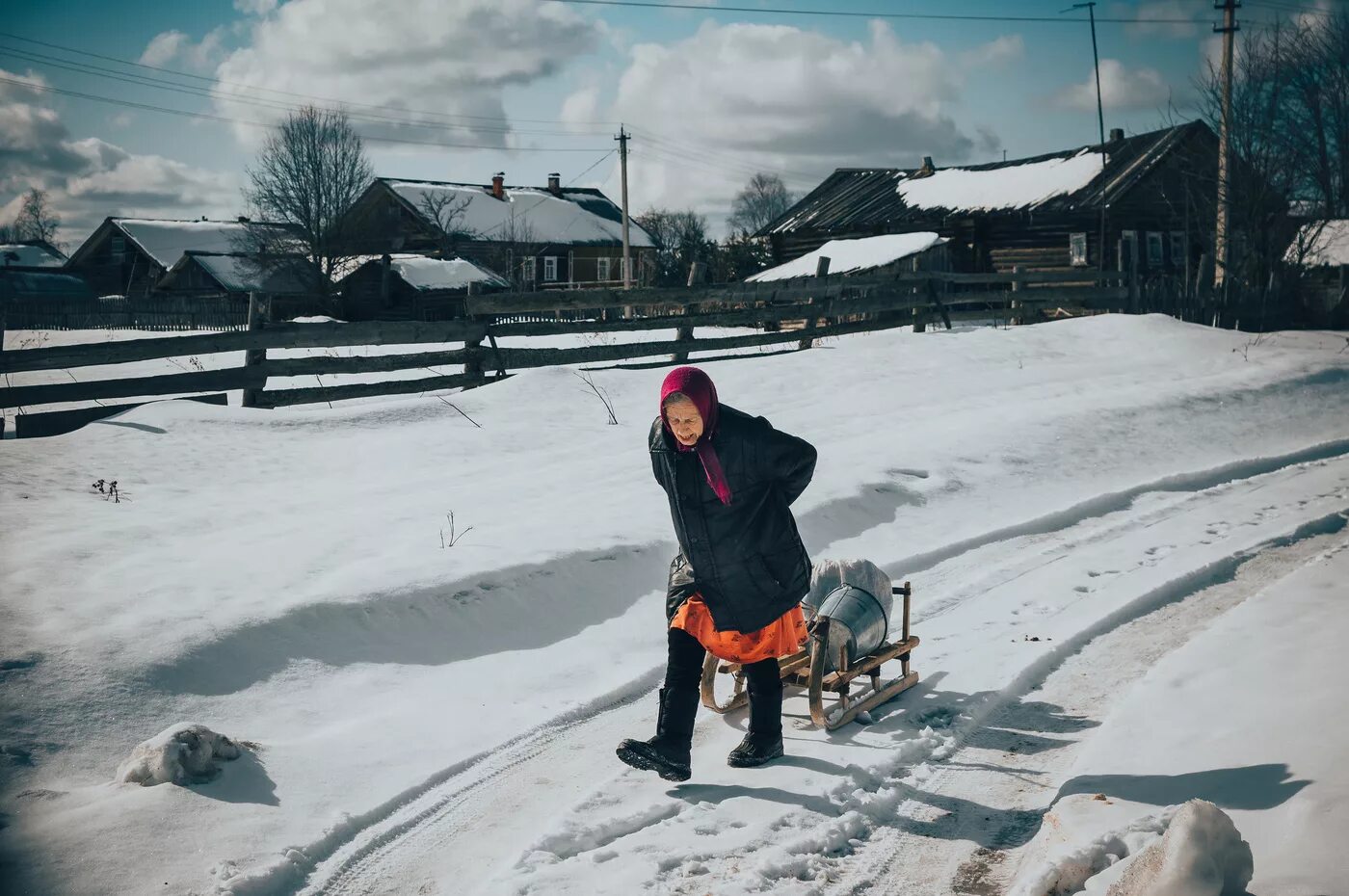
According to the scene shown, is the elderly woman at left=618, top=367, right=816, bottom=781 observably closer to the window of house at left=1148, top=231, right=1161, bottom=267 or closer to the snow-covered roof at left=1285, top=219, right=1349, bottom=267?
the snow-covered roof at left=1285, top=219, right=1349, bottom=267

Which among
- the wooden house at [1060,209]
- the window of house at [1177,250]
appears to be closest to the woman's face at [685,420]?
the wooden house at [1060,209]

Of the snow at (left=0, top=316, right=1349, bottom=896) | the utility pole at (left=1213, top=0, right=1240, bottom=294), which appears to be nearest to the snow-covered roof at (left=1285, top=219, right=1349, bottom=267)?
the utility pole at (left=1213, top=0, right=1240, bottom=294)

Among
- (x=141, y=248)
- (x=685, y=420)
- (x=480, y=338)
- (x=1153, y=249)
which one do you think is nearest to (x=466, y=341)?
(x=480, y=338)

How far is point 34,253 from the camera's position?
5753 cm

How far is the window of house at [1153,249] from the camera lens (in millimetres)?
33781

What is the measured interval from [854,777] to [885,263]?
86.1ft

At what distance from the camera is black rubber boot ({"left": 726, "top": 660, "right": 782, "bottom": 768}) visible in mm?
4055

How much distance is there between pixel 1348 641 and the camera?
4.62m

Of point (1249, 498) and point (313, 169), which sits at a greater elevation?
point (313, 169)

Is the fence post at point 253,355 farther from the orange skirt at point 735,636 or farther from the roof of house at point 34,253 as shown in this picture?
the roof of house at point 34,253

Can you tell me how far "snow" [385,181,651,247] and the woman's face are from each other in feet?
138

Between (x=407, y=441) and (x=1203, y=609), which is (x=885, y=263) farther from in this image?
(x=1203, y=609)

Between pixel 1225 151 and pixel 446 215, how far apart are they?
30.0m

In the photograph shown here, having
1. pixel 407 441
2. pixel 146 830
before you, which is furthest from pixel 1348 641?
pixel 407 441
